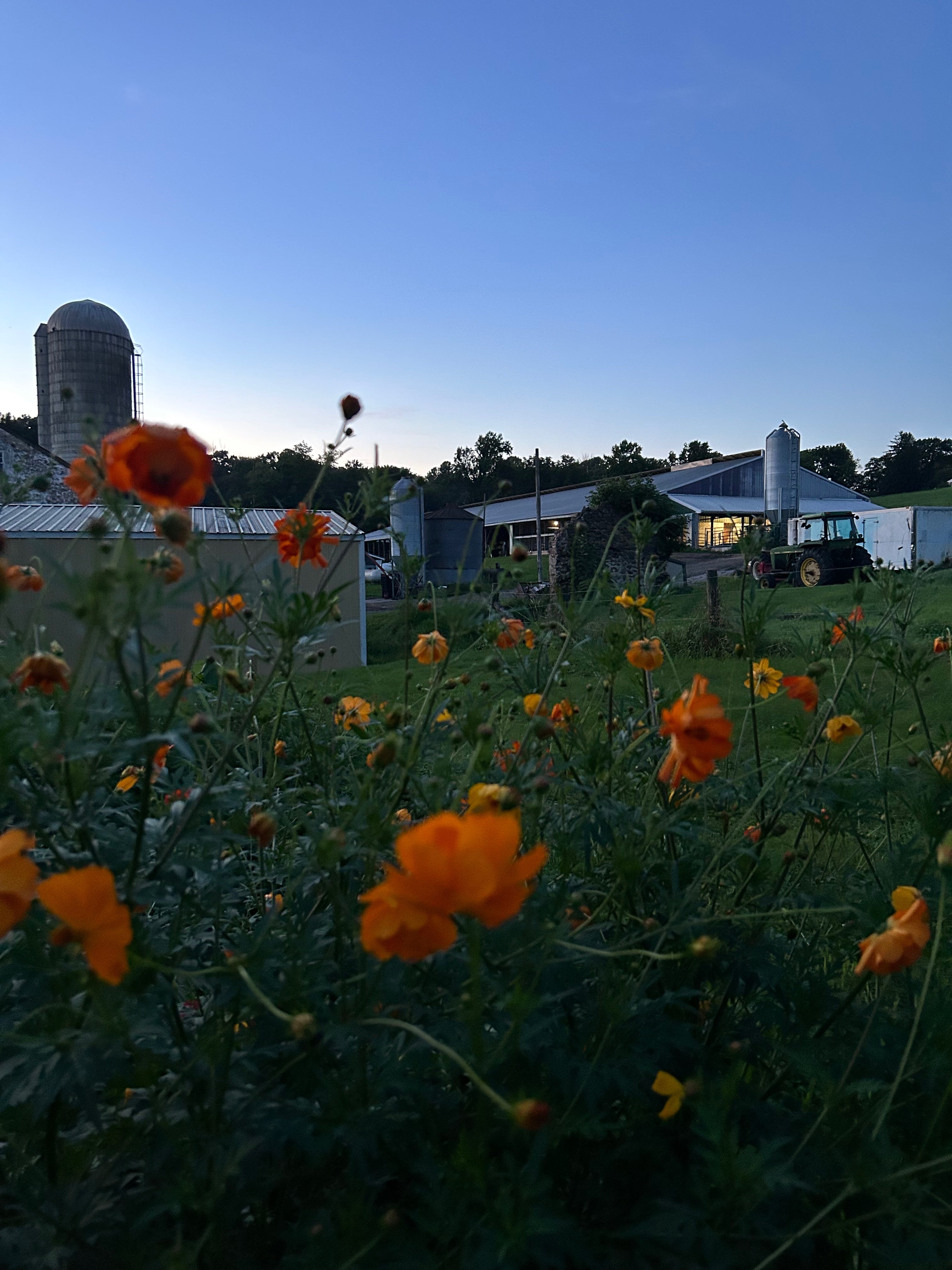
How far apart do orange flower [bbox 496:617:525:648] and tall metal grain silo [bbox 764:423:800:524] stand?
885 inches

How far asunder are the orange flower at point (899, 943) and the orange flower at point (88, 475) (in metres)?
0.88

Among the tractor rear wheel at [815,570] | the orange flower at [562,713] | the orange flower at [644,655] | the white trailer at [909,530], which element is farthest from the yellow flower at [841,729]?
the white trailer at [909,530]

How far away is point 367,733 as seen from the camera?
1.64m

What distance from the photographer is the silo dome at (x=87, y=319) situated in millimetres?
17016

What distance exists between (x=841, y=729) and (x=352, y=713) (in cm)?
88

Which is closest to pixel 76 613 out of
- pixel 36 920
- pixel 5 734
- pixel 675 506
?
pixel 5 734

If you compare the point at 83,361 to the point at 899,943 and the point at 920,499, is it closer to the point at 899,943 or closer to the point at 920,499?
the point at 899,943

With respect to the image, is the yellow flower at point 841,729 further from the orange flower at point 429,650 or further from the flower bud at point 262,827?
the flower bud at point 262,827

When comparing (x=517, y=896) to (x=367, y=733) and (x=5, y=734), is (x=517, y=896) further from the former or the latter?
(x=367, y=733)

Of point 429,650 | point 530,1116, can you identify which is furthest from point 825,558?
point 530,1116

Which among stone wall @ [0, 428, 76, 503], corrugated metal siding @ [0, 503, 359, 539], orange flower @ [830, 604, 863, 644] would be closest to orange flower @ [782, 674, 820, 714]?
orange flower @ [830, 604, 863, 644]

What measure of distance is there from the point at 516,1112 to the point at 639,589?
1275 millimetres

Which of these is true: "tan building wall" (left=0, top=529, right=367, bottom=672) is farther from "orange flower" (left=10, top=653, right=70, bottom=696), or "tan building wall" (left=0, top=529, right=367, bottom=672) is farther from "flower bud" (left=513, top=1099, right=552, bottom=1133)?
"flower bud" (left=513, top=1099, right=552, bottom=1133)

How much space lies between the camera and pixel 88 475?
0.91 meters
